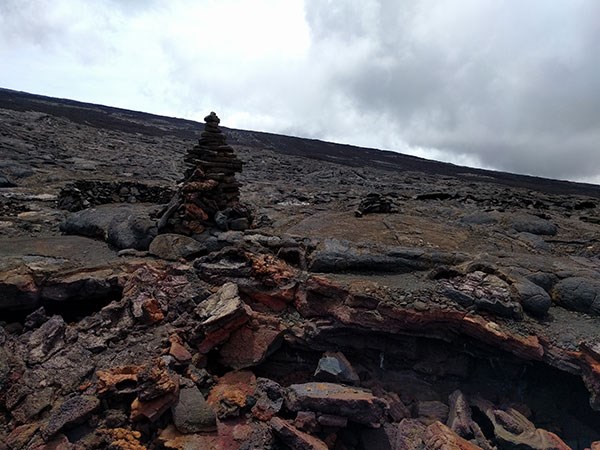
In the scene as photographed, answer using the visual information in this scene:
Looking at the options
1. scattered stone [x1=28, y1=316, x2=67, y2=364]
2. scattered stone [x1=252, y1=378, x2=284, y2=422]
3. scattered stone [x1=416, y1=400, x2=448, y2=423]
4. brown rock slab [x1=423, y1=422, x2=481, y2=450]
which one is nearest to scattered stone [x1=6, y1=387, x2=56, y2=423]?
scattered stone [x1=28, y1=316, x2=67, y2=364]

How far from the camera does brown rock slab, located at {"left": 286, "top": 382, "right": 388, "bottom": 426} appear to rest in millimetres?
6070

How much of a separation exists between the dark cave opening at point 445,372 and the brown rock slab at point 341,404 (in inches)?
39.8

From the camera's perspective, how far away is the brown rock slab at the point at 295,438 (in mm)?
5660

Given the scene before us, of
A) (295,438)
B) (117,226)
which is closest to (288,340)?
(295,438)

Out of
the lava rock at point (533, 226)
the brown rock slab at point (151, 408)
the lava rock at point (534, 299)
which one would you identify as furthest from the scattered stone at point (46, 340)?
the lava rock at point (533, 226)

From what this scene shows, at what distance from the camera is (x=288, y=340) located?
755 centimetres

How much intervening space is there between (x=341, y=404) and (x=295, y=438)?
0.90m

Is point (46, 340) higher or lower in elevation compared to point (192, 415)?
higher

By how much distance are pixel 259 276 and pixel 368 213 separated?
642 cm

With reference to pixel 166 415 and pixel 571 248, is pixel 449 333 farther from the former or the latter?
pixel 571 248

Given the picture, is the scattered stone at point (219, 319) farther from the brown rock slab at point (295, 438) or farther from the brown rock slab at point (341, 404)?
the brown rock slab at point (295, 438)

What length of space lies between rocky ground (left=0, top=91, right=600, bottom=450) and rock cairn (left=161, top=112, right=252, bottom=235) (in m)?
0.45

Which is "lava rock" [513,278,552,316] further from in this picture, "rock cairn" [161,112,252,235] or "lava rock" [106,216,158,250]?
"lava rock" [106,216,158,250]

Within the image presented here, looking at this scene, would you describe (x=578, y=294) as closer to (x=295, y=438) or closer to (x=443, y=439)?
(x=443, y=439)
